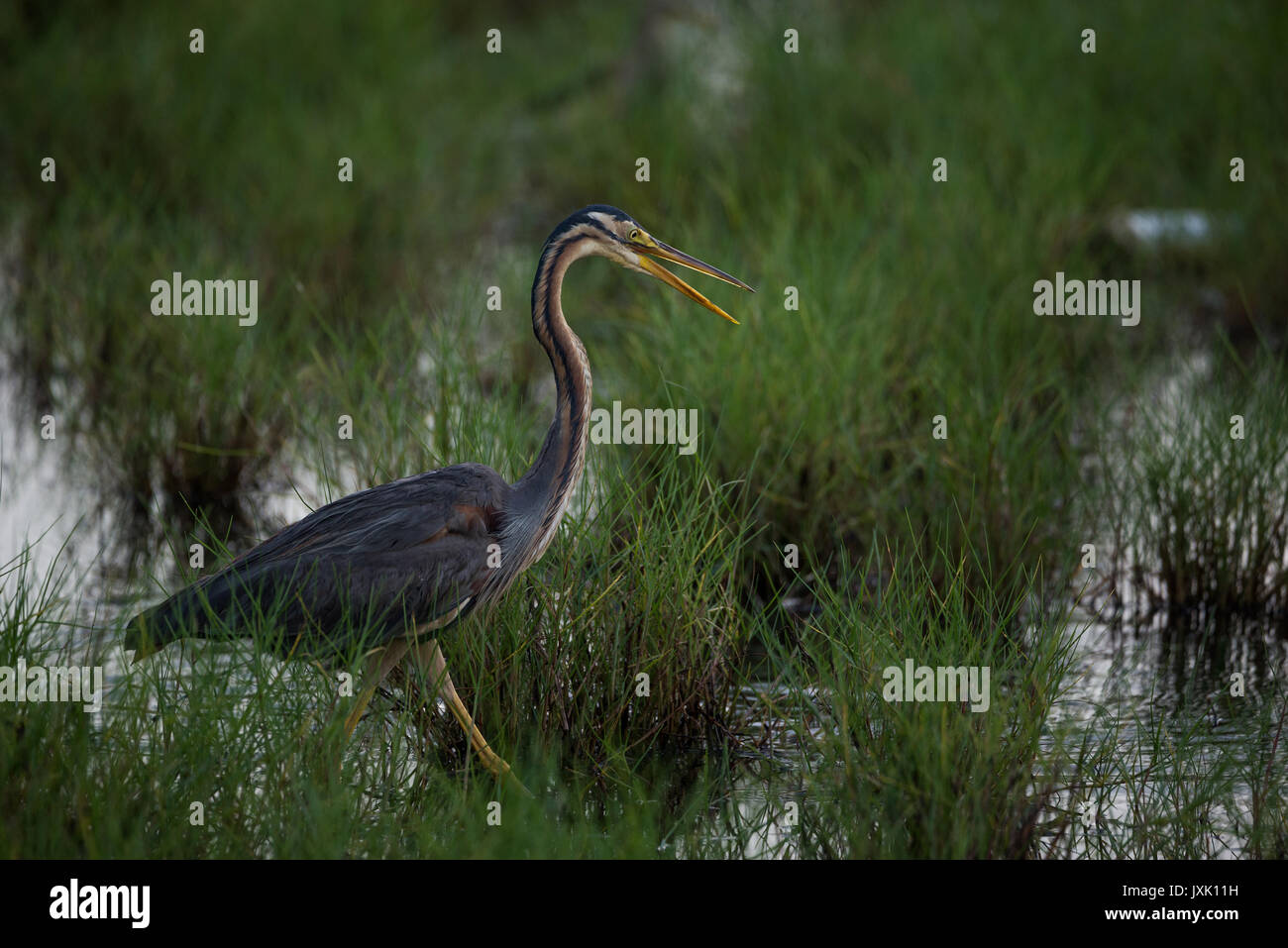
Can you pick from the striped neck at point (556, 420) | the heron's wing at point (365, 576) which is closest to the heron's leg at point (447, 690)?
the heron's wing at point (365, 576)

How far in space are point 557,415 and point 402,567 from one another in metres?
0.75

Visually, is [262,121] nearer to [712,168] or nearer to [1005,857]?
[712,168]

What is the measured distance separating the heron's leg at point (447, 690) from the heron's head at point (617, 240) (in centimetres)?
143

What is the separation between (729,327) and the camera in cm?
684

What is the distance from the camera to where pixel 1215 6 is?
1269 centimetres

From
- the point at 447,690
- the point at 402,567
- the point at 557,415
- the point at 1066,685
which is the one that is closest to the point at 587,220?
the point at 557,415

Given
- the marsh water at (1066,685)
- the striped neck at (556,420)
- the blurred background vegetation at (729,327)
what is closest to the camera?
the marsh water at (1066,685)

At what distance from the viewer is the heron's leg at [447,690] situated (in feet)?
15.1

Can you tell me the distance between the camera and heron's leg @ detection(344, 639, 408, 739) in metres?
4.61

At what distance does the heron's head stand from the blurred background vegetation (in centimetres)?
58

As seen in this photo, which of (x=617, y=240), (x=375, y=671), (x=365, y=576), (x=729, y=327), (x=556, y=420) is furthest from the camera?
(x=729, y=327)

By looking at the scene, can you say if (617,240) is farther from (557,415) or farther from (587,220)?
(557,415)

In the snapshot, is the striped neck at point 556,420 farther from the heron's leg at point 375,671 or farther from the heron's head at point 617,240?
the heron's leg at point 375,671

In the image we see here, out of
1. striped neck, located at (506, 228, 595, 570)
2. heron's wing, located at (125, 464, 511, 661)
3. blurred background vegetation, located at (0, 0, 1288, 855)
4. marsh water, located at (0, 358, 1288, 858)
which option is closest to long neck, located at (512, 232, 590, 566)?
striped neck, located at (506, 228, 595, 570)
